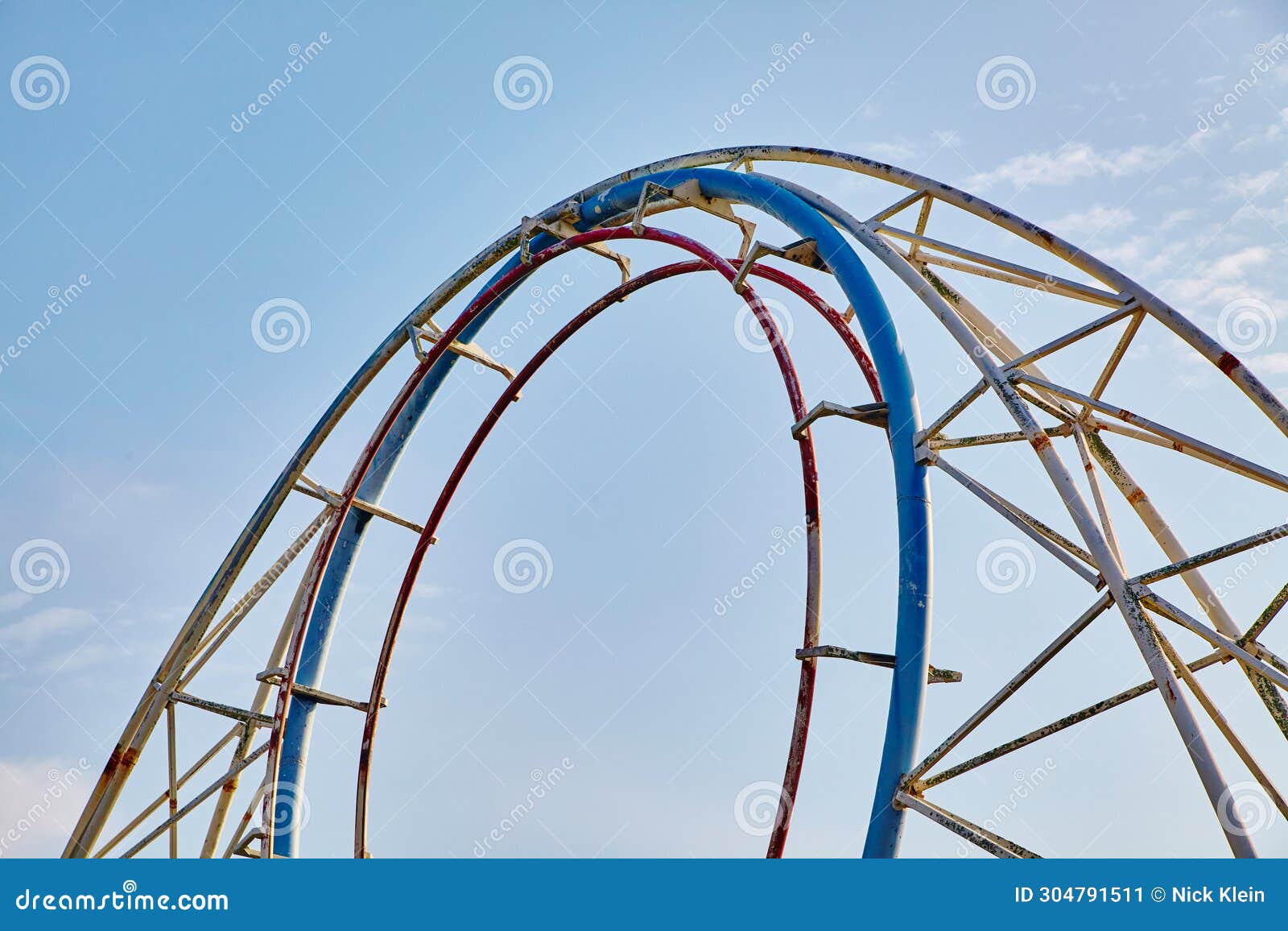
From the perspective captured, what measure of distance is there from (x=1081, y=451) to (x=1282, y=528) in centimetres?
184

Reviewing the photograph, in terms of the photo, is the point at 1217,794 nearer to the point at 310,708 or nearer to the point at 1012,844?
the point at 1012,844

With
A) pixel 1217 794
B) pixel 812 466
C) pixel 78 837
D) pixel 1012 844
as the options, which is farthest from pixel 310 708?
pixel 1217 794

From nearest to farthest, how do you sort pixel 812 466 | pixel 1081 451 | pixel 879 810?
pixel 879 810 → pixel 1081 451 → pixel 812 466

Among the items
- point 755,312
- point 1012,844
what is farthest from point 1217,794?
point 755,312

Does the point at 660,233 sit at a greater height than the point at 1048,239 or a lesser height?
greater

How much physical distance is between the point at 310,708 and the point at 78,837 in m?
3.29

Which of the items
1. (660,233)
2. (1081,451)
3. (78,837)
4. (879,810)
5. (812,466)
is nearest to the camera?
(879,810)

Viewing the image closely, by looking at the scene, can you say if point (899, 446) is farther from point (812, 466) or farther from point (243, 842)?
point (243, 842)

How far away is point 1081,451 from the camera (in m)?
8.91

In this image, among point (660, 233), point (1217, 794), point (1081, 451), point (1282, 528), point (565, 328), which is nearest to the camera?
point (1217, 794)

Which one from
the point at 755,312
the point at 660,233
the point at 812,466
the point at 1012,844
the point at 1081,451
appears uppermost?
the point at 660,233

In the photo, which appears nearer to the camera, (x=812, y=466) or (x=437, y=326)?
(x=812, y=466)

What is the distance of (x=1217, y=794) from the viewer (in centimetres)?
675

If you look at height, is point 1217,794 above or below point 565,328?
below
